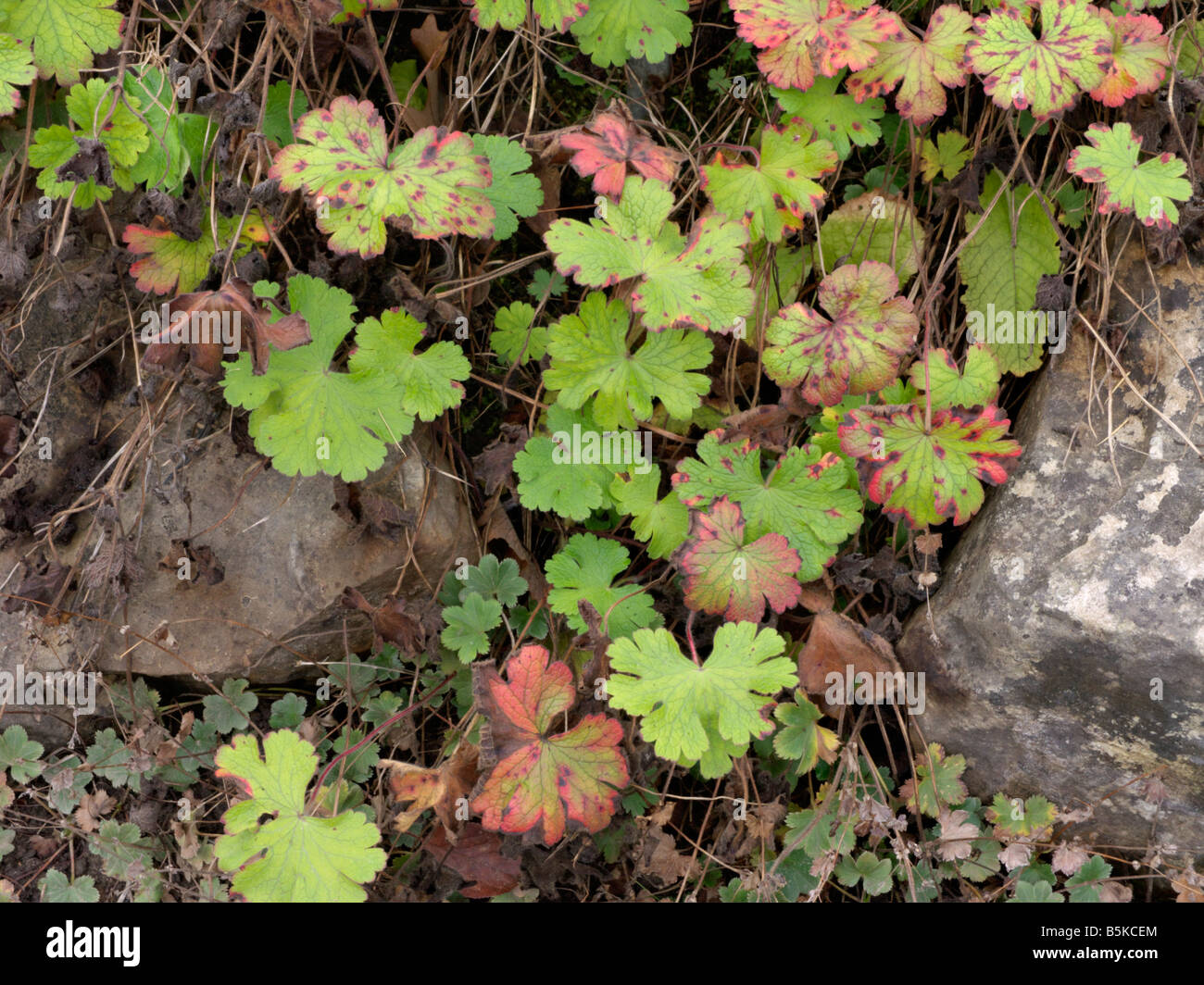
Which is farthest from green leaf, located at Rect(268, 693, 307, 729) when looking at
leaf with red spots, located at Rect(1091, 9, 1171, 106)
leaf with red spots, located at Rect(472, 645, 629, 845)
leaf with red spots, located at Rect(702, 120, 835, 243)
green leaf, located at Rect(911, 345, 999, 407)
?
leaf with red spots, located at Rect(1091, 9, 1171, 106)

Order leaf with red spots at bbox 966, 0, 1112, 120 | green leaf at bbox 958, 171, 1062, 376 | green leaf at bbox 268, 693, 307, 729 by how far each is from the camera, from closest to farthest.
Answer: leaf with red spots at bbox 966, 0, 1112, 120
green leaf at bbox 958, 171, 1062, 376
green leaf at bbox 268, 693, 307, 729

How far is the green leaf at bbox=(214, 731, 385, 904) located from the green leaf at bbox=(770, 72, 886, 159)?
2053 mm

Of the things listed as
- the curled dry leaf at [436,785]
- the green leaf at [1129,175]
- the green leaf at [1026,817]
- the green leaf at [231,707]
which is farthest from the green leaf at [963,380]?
the green leaf at [231,707]

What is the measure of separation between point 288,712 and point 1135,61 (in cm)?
287

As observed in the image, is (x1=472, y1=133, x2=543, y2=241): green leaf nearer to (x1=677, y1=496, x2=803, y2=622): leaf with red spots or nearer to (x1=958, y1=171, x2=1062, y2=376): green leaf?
(x1=677, y1=496, x2=803, y2=622): leaf with red spots

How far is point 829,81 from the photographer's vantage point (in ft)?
8.26

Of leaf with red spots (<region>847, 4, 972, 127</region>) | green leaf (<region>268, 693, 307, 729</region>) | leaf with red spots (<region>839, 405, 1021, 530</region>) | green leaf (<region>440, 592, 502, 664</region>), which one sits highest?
leaf with red spots (<region>847, 4, 972, 127</region>)

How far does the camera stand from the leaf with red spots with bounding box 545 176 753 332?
7.54 ft

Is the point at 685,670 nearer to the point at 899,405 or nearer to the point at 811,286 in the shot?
the point at 899,405

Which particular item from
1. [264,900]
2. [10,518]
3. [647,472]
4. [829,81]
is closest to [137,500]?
[10,518]

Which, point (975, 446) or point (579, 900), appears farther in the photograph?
point (579, 900)

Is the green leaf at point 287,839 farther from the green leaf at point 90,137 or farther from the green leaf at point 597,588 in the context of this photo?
the green leaf at point 90,137

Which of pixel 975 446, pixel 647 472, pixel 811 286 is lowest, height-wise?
pixel 647 472

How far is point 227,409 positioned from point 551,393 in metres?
0.91
